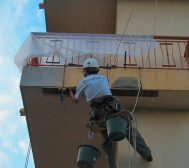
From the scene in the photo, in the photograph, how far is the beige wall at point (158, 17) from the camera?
12.2 m

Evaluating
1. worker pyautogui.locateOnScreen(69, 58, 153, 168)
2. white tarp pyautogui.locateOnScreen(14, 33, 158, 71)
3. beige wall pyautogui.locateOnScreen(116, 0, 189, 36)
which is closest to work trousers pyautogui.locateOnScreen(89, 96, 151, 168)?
worker pyautogui.locateOnScreen(69, 58, 153, 168)

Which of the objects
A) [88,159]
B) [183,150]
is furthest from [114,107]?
[183,150]

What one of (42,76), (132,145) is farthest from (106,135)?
(42,76)

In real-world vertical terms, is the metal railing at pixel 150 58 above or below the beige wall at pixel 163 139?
above

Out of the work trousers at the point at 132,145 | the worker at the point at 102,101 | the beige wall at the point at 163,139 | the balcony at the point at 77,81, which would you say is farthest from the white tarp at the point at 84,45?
the work trousers at the point at 132,145

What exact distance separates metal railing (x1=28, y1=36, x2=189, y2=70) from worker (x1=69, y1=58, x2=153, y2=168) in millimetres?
1646

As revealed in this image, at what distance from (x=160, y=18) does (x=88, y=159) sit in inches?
269

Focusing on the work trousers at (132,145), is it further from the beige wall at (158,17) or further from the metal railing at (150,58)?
the beige wall at (158,17)

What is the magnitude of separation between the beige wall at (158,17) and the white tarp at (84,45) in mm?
2536

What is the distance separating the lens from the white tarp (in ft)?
30.4

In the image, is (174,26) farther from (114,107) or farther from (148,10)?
(114,107)

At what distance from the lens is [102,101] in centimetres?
698

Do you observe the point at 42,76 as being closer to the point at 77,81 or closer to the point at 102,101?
the point at 77,81

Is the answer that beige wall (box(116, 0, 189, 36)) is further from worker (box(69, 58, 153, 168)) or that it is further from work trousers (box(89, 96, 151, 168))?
work trousers (box(89, 96, 151, 168))
